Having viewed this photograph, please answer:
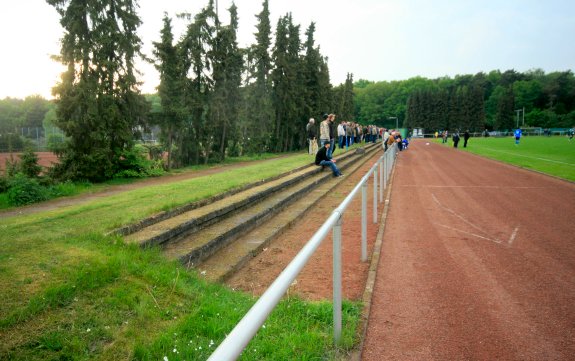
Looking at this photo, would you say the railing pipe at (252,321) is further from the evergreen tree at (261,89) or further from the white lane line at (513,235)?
the evergreen tree at (261,89)

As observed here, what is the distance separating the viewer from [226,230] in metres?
6.22

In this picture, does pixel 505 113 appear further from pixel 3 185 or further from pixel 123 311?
A: pixel 123 311

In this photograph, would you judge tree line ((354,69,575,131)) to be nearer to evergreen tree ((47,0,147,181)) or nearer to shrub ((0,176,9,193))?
evergreen tree ((47,0,147,181))

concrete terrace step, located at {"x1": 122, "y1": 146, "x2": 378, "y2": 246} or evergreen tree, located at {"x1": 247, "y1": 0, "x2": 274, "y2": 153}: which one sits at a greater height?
evergreen tree, located at {"x1": 247, "y1": 0, "x2": 274, "y2": 153}

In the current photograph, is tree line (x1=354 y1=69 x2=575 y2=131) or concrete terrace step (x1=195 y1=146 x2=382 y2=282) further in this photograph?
tree line (x1=354 y1=69 x2=575 y2=131)

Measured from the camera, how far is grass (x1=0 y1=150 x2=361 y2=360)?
298 centimetres

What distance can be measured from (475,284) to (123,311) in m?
4.15

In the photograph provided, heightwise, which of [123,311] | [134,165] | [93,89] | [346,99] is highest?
[346,99]

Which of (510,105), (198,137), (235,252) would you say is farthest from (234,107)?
(510,105)

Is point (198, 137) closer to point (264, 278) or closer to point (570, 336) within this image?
point (264, 278)

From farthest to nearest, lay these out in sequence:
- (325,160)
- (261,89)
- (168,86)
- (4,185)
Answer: (261,89)
(168,86)
(325,160)
(4,185)

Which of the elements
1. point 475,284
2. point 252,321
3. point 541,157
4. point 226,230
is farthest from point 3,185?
point 541,157

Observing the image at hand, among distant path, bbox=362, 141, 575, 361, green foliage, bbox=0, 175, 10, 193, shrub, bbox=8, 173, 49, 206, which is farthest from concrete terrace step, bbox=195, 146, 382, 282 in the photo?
green foliage, bbox=0, 175, 10, 193

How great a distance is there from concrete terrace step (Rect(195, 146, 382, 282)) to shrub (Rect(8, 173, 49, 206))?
865 centimetres
